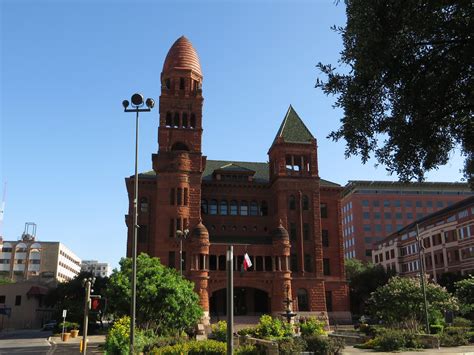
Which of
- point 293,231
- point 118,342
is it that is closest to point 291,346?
point 118,342

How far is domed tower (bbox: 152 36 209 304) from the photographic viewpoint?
57.5 metres

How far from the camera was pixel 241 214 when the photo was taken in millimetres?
65688

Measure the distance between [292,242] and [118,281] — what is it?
31101 mm

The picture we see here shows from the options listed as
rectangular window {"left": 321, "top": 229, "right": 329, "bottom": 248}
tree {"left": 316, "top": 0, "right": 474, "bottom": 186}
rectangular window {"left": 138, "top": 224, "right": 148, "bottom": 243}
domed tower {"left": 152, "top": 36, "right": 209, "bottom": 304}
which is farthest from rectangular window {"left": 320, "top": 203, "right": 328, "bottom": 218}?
tree {"left": 316, "top": 0, "right": 474, "bottom": 186}

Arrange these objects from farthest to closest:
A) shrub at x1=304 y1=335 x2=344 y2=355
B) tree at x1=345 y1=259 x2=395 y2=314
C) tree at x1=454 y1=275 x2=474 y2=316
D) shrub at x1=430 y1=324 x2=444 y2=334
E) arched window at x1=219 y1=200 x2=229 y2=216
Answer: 1. tree at x1=345 y1=259 x2=395 y2=314
2. arched window at x1=219 y1=200 x2=229 y2=216
3. tree at x1=454 y1=275 x2=474 y2=316
4. shrub at x1=430 y1=324 x2=444 y2=334
5. shrub at x1=304 y1=335 x2=344 y2=355

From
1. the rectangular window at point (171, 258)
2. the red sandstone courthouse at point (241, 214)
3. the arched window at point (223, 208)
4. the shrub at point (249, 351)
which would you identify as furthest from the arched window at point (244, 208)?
the shrub at point (249, 351)

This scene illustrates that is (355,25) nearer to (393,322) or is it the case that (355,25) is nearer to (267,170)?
(393,322)

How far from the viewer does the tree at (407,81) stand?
10688 mm

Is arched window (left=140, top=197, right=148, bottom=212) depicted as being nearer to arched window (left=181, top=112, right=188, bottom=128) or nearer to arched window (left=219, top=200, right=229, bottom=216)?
arched window (left=219, top=200, right=229, bottom=216)

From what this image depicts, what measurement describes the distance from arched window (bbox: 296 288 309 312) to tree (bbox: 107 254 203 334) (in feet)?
83.1

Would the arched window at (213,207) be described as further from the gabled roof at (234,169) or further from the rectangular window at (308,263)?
the rectangular window at (308,263)

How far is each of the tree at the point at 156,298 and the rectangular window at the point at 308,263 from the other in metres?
27.4

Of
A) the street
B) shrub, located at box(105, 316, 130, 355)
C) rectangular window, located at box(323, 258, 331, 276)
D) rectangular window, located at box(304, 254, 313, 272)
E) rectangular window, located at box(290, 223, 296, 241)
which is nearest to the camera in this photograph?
shrub, located at box(105, 316, 130, 355)

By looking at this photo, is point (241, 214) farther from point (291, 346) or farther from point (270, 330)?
point (291, 346)
